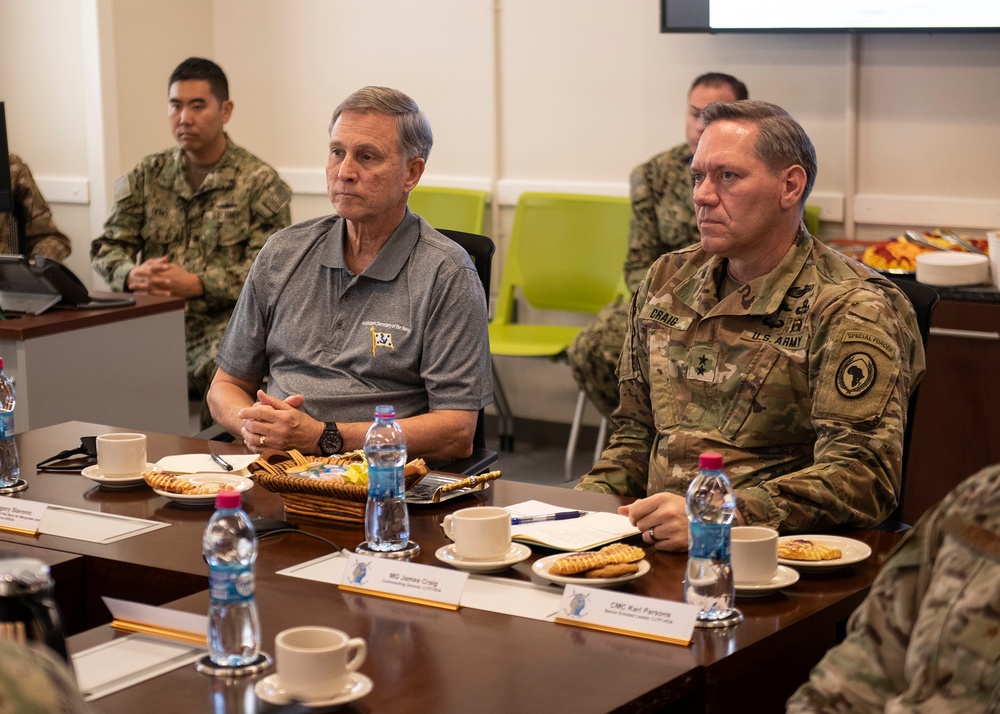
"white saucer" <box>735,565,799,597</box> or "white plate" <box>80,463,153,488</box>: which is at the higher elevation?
"white plate" <box>80,463,153,488</box>

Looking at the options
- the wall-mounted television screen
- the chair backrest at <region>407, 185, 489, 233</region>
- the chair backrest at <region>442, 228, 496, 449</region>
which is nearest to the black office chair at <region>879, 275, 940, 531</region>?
the chair backrest at <region>442, 228, 496, 449</region>

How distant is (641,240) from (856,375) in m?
2.83

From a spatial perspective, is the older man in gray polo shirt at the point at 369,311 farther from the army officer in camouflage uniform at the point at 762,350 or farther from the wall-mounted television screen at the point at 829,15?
the wall-mounted television screen at the point at 829,15

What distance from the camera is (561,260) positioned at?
17.7 feet

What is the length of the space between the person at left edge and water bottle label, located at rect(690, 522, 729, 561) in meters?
3.35

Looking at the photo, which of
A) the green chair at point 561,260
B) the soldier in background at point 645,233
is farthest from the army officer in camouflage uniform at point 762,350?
the green chair at point 561,260

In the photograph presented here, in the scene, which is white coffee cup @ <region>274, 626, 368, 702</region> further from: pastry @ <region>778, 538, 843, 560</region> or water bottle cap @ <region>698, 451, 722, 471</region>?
pastry @ <region>778, 538, 843, 560</region>

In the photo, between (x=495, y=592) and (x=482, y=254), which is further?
(x=482, y=254)

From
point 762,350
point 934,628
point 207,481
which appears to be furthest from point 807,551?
point 207,481

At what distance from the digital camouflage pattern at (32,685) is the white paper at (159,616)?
0.82m

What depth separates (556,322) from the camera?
220 inches

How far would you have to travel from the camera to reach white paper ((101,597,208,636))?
5.15ft

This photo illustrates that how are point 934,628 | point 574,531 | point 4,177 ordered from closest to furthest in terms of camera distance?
1. point 934,628
2. point 574,531
3. point 4,177

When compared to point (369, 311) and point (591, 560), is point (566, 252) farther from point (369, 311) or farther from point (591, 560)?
point (591, 560)
